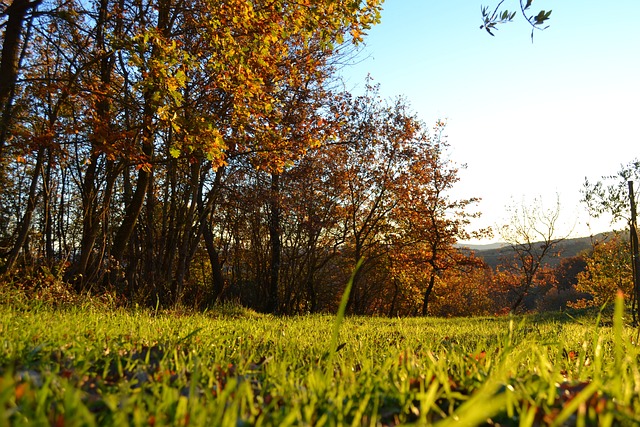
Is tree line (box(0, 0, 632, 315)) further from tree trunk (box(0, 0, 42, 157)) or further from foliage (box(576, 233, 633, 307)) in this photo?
foliage (box(576, 233, 633, 307))

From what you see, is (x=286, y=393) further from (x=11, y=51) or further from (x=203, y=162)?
(x=203, y=162)

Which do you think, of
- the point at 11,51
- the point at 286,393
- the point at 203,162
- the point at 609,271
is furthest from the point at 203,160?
the point at 609,271

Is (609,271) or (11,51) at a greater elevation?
(11,51)

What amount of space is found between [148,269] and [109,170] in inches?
162

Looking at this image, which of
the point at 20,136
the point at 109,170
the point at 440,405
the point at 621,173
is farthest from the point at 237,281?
the point at 440,405

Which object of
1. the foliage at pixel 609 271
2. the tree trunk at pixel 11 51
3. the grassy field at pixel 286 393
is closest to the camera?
the grassy field at pixel 286 393

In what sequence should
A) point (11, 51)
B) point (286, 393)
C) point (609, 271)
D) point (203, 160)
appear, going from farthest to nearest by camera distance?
point (609, 271), point (203, 160), point (11, 51), point (286, 393)

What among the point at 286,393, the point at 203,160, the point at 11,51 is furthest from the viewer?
the point at 203,160

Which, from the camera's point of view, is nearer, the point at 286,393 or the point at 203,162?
the point at 286,393

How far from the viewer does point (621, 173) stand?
16141mm

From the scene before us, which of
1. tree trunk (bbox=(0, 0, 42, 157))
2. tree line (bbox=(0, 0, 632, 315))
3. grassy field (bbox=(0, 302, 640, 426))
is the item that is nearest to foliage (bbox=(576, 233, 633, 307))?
grassy field (bbox=(0, 302, 640, 426))

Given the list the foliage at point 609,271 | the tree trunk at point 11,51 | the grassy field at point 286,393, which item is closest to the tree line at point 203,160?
the tree trunk at point 11,51

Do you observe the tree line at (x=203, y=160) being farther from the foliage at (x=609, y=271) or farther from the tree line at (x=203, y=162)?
the foliage at (x=609, y=271)

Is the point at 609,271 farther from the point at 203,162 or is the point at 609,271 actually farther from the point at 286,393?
the point at 286,393
